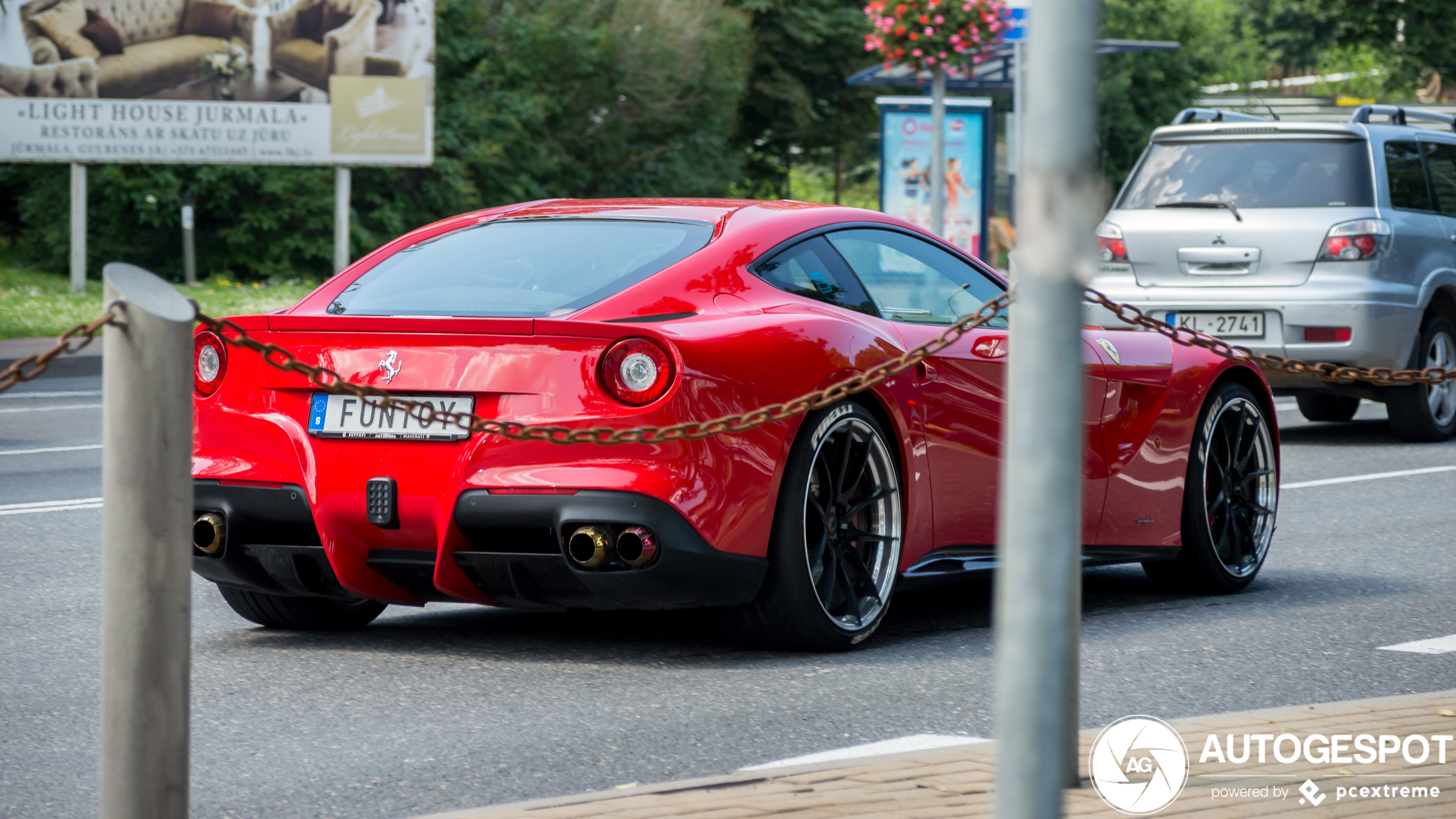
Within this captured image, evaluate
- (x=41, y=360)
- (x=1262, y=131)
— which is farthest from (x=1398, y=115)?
(x=41, y=360)

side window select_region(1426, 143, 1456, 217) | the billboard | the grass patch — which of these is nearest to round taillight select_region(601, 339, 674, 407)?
side window select_region(1426, 143, 1456, 217)

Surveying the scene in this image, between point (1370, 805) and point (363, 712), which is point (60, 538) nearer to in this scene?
point (363, 712)

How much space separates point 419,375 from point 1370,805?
2640mm

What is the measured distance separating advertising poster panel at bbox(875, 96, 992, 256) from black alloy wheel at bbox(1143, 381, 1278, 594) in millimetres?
16292

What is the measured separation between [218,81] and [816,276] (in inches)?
812

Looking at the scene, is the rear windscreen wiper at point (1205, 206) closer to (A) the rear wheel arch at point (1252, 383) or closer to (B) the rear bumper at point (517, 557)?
(A) the rear wheel arch at point (1252, 383)

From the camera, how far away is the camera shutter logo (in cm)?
368

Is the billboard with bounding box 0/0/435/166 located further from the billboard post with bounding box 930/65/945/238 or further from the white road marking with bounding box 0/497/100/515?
the white road marking with bounding box 0/497/100/515

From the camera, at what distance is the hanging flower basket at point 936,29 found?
20562 millimetres

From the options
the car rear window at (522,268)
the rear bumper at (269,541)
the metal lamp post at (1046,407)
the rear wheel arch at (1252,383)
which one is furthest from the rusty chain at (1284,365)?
the metal lamp post at (1046,407)

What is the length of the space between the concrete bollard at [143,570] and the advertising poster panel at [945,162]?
795 inches

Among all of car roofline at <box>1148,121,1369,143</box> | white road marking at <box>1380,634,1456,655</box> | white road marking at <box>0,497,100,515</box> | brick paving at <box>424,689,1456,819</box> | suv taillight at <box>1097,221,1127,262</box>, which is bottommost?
white road marking at <box>0,497,100,515</box>

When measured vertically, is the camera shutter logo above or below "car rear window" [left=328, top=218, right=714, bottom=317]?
below

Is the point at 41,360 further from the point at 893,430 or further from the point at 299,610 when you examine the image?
the point at 893,430
